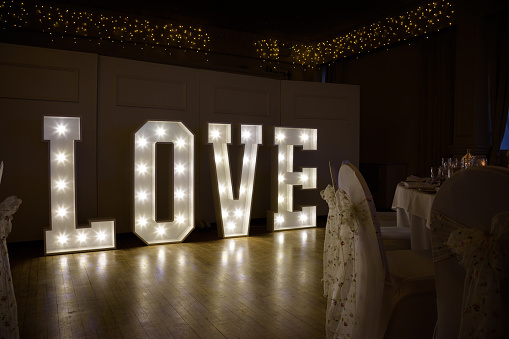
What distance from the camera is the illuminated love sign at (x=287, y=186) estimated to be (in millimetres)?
5078

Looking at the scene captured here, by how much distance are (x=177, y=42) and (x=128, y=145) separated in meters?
3.80

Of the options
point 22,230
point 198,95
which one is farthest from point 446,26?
point 22,230

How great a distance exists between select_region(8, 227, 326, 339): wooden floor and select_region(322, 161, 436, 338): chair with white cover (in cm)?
35

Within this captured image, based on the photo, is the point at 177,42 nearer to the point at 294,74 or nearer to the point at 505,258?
the point at 294,74

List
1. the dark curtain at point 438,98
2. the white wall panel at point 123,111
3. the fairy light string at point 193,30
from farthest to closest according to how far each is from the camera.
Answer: the fairy light string at point 193,30 < the dark curtain at point 438,98 < the white wall panel at point 123,111

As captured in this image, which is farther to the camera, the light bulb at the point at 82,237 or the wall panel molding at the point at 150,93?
the wall panel molding at the point at 150,93

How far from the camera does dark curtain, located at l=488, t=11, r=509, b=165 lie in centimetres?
575

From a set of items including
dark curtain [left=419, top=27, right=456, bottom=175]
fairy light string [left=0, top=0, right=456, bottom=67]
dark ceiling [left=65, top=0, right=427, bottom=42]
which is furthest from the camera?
dark ceiling [left=65, top=0, right=427, bottom=42]

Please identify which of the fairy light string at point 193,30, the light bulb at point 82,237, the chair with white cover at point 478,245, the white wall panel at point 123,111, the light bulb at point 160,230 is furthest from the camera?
the fairy light string at point 193,30

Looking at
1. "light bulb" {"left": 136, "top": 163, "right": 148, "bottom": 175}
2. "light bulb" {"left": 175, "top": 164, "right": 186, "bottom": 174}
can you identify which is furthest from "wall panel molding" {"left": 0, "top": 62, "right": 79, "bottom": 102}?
"light bulb" {"left": 175, "top": 164, "right": 186, "bottom": 174}

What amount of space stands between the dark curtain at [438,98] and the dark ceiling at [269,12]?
77 centimetres

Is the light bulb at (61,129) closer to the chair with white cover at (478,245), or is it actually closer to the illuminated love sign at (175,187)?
the illuminated love sign at (175,187)

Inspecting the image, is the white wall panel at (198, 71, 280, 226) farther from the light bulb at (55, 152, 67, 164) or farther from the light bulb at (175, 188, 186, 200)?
the light bulb at (55, 152, 67, 164)

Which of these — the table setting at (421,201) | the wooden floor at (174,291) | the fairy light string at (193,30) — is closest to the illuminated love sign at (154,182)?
the wooden floor at (174,291)
